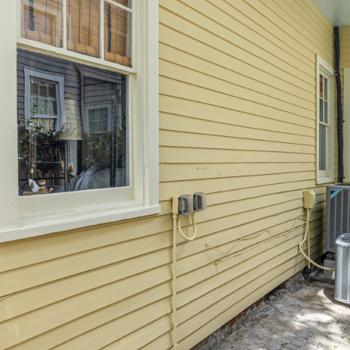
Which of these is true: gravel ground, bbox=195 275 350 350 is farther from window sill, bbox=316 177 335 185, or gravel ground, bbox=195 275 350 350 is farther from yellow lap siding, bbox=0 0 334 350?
window sill, bbox=316 177 335 185

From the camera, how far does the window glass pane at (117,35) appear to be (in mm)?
2236

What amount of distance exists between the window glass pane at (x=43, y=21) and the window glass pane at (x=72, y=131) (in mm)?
87

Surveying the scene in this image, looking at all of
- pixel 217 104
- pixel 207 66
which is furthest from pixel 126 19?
pixel 217 104

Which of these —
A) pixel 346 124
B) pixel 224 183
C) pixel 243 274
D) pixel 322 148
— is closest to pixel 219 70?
pixel 224 183

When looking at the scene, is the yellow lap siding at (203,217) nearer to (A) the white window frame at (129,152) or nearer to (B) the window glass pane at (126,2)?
(A) the white window frame at (129,152)

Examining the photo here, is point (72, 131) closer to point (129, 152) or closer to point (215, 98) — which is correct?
point (129, 152)

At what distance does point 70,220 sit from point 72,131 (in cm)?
47

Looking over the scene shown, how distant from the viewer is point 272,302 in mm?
4180

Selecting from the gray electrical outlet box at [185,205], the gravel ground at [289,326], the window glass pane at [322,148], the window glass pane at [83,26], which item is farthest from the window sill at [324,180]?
the window glass pane at [83,26]

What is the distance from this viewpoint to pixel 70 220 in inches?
76.0

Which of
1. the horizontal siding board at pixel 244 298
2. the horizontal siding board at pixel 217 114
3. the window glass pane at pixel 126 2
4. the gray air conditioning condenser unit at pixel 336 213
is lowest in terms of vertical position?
the horizontal siding board at pixel 244 298

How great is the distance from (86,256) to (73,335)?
1.23 ft

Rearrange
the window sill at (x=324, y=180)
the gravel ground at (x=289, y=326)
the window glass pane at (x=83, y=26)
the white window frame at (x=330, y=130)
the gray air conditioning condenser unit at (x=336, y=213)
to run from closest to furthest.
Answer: the window glass pane at (x=83, y=26), the gravel ground at (x=289, y=326), the gray air conditioning condenser unit at (x=336, y=213), the window sill at (x=324, y=180), the white window frame at (x=330, y=130)

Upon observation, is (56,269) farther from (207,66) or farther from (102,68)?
(207,66)
